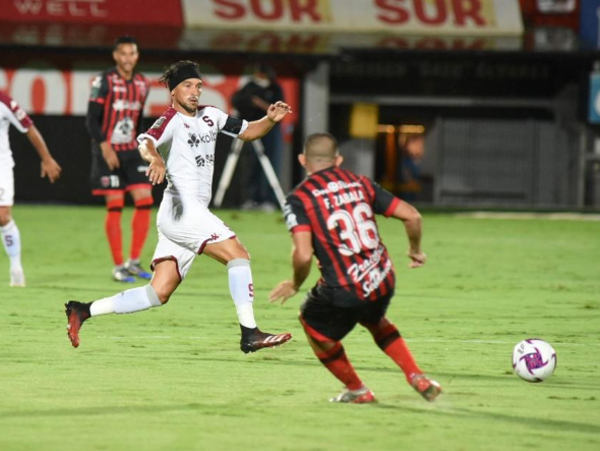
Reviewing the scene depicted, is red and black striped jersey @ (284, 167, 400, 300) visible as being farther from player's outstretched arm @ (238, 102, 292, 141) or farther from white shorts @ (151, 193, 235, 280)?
white shorts @ (151, 193, 235, 280)

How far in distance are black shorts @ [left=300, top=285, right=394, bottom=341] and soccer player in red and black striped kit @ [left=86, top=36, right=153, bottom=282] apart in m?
6.61

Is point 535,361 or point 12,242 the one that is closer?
point 535,361

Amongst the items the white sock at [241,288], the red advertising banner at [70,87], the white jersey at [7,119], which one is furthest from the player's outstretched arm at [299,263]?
the red advertising banner at [70,87]

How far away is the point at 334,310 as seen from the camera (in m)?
7.10

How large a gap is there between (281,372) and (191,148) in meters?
1.78

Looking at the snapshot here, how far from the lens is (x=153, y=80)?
2520 cm

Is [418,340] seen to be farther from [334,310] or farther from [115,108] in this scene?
[115,108]

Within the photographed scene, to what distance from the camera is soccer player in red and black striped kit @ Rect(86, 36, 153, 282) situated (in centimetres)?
1360

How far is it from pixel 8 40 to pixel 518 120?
1071cm

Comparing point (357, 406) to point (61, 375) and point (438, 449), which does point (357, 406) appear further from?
point (61, 375)

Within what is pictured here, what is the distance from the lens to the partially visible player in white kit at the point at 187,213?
888 cm

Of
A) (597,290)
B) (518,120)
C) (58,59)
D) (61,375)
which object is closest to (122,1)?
(58,59)

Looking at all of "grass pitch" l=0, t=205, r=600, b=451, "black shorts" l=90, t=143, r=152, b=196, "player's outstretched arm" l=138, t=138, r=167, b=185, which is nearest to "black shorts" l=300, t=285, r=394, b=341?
"grass pitch" l=0, t=205, r=600, b=451

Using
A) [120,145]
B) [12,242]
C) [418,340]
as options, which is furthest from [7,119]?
[418,340]
